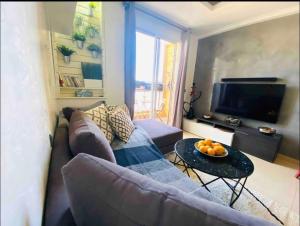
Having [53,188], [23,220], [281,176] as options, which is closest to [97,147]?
[53,188]

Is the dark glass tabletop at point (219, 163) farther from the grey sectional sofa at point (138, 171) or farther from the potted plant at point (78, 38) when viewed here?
the potted plant at point (78, 38)

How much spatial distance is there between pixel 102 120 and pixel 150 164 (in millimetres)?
662

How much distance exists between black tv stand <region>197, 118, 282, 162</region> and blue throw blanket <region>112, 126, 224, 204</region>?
158 cm

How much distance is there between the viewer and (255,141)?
2164mm

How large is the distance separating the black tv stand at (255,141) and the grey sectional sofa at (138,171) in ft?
3.42

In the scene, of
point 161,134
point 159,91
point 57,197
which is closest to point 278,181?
point 161,134

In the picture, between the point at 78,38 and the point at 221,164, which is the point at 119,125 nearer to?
the point at 221,164

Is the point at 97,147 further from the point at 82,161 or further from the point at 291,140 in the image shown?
the point at 291,140

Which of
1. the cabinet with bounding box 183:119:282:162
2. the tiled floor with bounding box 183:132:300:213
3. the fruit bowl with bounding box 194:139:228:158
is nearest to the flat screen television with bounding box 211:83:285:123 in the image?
the cabinet with bounding box 183:119:282:162

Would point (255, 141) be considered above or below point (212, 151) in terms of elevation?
below

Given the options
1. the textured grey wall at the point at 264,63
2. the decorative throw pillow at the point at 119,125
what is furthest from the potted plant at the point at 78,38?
the textured grey wall at the point at 264,63

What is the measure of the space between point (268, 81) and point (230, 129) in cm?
90

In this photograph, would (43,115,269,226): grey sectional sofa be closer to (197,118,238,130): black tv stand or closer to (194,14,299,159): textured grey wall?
(197,118,238,130): black tv stand

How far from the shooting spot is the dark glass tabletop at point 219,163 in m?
1.09
